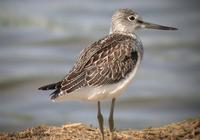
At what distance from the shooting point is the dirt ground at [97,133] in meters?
11.9

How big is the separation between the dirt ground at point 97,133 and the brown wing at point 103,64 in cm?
78

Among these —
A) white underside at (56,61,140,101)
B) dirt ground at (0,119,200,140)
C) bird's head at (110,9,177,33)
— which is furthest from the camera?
bird's head at (110,9,177,33)

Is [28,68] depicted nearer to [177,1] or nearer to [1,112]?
[1,112]

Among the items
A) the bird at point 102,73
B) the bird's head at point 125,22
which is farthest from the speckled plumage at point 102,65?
the bird's head at point 125,22

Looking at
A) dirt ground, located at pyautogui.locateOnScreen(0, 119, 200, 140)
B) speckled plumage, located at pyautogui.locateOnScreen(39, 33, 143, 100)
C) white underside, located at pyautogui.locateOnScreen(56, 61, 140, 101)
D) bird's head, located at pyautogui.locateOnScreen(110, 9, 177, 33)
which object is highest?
bird's head, located at pyautogui.locateOnScreen(110, 9, 177, 33)

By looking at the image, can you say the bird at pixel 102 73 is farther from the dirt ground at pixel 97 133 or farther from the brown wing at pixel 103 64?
the dirt ground at pixel 97 133

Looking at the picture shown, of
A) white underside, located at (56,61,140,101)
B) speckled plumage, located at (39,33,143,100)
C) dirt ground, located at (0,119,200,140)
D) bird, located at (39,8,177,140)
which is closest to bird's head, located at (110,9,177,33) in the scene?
bird, located at (39,8,177,140)

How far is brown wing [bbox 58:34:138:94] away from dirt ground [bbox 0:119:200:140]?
2.57 ft

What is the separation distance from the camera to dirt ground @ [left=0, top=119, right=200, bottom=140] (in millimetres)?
11883

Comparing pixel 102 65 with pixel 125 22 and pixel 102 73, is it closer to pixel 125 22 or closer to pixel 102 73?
pixel 102 73

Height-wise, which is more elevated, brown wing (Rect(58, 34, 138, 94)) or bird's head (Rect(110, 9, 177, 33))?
bird's head (Rect(110, 9, 177, 33))

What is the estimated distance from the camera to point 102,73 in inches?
463

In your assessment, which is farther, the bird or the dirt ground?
the dirt ground

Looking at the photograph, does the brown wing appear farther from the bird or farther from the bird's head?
the bird's head
